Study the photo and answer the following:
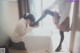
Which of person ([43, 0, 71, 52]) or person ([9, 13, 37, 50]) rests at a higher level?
person ([43, 0, 71, 52])

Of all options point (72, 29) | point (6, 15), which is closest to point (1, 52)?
point (6, 15)

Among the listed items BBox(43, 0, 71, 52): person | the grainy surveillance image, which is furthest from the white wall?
BBox(43, 0, 71, 52): person

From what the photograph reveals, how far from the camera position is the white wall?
92cm

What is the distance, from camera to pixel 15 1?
108 cm

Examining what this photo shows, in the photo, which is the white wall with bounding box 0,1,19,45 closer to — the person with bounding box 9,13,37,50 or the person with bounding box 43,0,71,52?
the person with bounding box 9,13,37,50

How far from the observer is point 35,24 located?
105 cm

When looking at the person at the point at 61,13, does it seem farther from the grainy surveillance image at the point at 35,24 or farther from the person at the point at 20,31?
the person at the point at 20,31

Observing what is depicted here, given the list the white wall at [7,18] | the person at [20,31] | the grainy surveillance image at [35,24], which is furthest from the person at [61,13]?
the white wall at [7,18]

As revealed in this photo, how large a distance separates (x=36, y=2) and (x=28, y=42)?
0.32m

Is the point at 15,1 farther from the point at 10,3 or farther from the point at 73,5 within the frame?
the point at 73,5

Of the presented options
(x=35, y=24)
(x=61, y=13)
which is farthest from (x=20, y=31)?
(x=61, y=13)

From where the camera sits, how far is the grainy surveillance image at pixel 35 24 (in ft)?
3.03

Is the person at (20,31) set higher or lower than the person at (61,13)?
lower

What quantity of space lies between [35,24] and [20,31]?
143 mm
